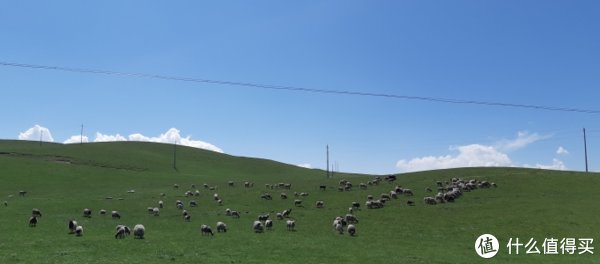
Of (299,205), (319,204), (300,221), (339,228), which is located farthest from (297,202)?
(339,228)

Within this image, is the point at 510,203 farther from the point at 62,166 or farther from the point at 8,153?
the point at 8,153

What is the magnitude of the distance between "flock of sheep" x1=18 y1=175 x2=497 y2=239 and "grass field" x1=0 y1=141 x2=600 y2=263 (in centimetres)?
68

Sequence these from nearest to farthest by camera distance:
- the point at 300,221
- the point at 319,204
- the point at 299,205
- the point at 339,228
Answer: the point at 339,228 → the point at 300,221 → the point at 319,204 → the point at 299,205

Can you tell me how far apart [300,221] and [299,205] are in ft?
37.9

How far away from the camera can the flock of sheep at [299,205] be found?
36.3m

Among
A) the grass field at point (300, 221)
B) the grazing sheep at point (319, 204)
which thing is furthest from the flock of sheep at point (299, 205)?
the grass field at point (300, 221)

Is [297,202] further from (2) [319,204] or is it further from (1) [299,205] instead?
(2) [319,204]

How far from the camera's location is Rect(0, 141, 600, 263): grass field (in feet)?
88.9

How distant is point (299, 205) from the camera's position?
181ft

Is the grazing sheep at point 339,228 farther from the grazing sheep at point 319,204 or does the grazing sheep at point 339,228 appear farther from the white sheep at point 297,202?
the white sheep at point 297,202

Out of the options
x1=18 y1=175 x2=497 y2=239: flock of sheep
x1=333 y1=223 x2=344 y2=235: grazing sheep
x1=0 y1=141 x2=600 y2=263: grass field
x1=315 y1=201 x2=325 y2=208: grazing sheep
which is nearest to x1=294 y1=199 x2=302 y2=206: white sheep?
x1=18 y1=175 x2=497 y2=239: flock of sheep

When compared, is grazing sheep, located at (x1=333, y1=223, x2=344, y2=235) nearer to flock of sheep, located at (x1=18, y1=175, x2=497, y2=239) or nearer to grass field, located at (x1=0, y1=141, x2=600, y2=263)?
flock of sheep, located at (x1=18, y1=175, x2=497, y2=239)

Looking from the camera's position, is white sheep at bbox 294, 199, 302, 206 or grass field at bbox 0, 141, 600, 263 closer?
grass field at bbox 0, 141, 600, 263

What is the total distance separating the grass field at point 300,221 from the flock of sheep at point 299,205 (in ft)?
2.22
